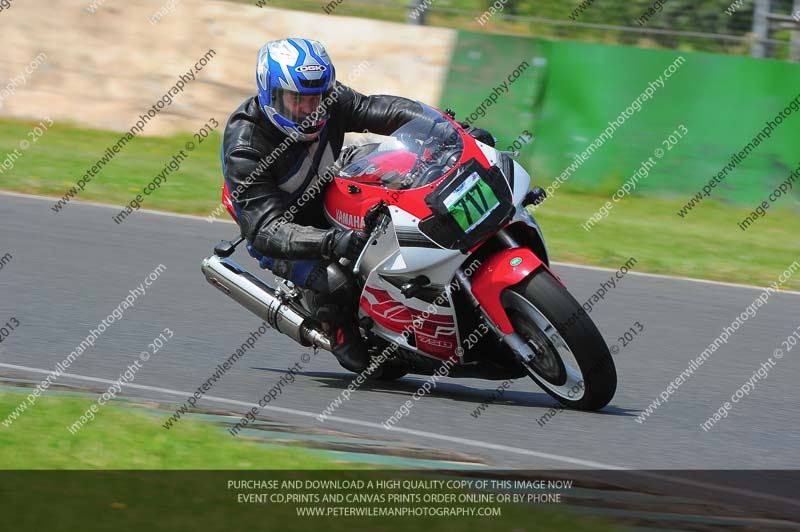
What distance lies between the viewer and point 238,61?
15.2m

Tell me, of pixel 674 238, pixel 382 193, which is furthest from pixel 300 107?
pixel 674 238

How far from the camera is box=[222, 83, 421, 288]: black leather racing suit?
19.9 ft

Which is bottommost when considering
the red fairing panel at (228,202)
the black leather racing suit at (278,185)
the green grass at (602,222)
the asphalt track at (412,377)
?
the green grass at (602,222)

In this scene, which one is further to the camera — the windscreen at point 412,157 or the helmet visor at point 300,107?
the helmet visor at point 300,107

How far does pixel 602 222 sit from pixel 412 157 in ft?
22.6

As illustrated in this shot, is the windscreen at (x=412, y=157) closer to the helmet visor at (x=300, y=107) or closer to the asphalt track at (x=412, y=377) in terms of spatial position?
the helmet visor at (x=300, y=107)

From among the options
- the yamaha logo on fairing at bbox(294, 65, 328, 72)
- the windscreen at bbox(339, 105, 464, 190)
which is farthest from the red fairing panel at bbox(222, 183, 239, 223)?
the yamaha logo on fairing at bbox(294, 65, 328, 72)

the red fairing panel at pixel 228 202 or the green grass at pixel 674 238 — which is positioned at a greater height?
the red fairing panel at pixel 228 202

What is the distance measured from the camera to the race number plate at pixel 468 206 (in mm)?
5602

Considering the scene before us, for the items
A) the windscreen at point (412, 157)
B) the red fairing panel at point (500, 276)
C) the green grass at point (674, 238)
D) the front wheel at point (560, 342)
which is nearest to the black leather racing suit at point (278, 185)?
the windscreen at point (412, 157)

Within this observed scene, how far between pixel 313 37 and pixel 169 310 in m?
7.46

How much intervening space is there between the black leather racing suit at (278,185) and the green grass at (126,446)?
43.6 inches

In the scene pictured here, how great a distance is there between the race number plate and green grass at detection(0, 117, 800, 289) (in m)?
5.10
